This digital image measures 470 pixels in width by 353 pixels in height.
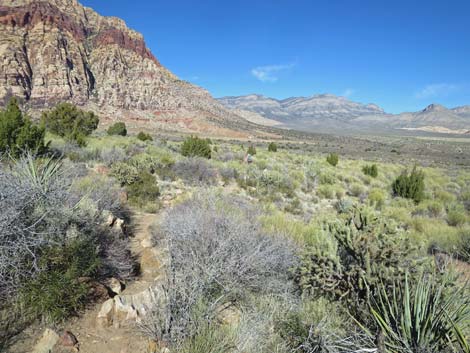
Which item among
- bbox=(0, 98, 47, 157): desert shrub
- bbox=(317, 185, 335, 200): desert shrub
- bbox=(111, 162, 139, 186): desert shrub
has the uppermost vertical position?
bbox=(0, 98, 47, 157): desert shrub

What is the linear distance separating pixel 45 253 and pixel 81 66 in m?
78.0

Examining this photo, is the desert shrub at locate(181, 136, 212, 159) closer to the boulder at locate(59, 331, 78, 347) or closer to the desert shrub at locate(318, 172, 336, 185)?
the desert shrub at locate(318, 172, 336, 185)

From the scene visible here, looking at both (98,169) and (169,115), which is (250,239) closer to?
(98,169)

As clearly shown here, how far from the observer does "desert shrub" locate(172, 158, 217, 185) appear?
430 inches

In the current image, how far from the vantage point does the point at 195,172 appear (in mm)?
11453

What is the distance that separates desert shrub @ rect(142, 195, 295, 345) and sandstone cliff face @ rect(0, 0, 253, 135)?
65.4 meters

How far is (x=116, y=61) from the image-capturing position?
2938 inches

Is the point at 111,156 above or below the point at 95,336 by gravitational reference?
above

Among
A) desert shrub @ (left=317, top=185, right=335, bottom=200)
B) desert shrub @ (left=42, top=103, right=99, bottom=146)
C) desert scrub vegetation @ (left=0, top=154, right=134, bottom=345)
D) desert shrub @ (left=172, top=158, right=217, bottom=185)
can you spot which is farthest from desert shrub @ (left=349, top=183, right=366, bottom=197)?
desert shrub @ (left=42, top=103, right=99, bottom=146)

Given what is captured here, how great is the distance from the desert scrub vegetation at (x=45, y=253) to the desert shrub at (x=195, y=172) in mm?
6493

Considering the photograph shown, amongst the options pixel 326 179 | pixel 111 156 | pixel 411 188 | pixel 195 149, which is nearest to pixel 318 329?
pixel 411 188

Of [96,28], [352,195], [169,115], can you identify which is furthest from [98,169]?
[96,28]

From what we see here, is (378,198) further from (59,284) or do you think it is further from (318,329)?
(59,284)

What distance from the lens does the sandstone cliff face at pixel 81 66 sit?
2403 inches
